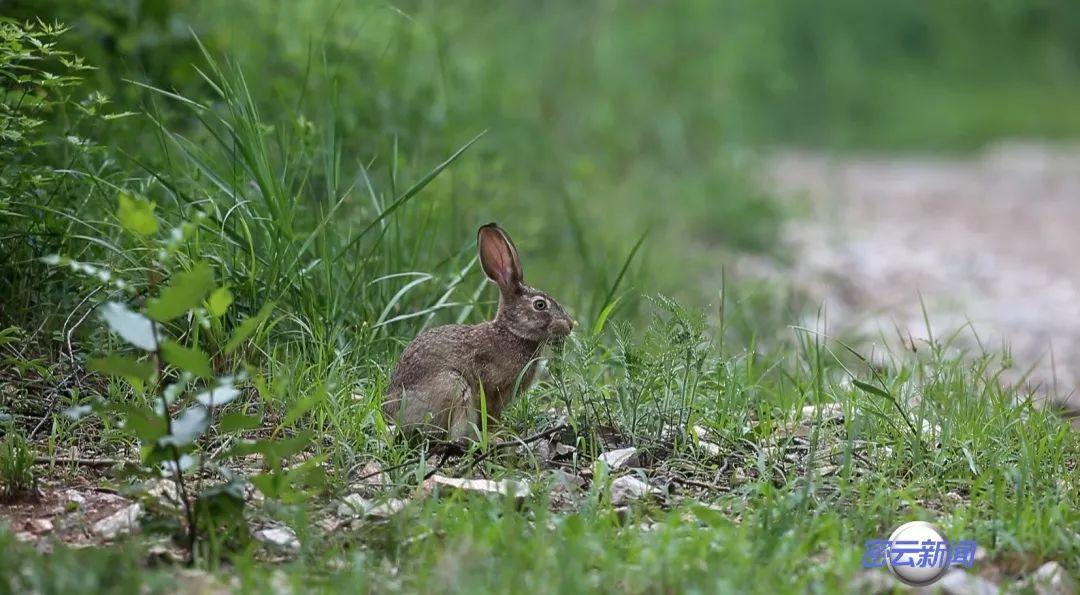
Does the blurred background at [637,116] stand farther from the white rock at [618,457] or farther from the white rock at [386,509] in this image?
the white rock at [386,509]

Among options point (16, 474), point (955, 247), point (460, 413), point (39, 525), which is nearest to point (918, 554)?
point (460, 413)

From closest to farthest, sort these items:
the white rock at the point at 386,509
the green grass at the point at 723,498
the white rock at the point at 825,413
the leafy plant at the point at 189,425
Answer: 1. the green grass at the point at 723,498
2. the leafy plant at the point at 189,425
3. the white rock at the point at 386,509
4. the white rock at the point at 825,413

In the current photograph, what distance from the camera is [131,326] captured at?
3301 mm

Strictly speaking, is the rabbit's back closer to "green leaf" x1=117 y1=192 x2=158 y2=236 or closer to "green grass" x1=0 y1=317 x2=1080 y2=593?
"green grass" x1=0 y1=317 x2=1080 y2=593

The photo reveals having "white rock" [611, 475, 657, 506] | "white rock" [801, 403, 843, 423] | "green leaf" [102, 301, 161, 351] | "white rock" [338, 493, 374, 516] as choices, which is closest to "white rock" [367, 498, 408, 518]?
"white rock" [338, 493, 374, 516]

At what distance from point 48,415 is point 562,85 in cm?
723

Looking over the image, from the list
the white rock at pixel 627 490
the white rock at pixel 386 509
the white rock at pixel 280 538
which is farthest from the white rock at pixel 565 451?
the white rock at pixel 280 538

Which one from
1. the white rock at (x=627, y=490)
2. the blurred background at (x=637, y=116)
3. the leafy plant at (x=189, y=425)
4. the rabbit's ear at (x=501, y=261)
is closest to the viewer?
the leafy plant at (x=189, y=425)

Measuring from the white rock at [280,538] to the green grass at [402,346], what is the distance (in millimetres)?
55

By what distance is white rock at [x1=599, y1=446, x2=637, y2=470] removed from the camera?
4.06m

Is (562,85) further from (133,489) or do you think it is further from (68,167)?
(133,489)

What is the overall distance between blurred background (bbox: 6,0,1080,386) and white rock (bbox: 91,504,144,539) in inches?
59.9

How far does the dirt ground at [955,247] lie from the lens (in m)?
7.68

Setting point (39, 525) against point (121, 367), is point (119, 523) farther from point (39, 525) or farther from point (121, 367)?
point (121, 367)
